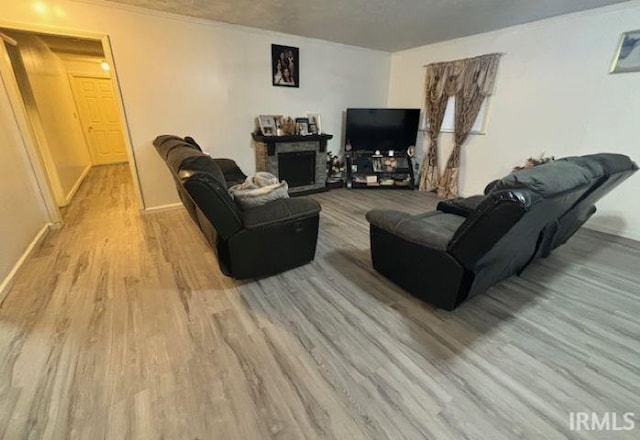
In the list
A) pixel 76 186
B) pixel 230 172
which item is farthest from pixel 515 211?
pixel 76 186

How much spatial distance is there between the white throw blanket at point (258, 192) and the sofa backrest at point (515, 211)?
4.55ft

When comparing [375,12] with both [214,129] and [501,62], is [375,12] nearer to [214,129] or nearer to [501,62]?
[501,62]

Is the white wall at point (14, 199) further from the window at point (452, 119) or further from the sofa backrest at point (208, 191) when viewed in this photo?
the window at point (452, 119)

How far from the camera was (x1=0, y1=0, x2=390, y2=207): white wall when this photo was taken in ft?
10.1

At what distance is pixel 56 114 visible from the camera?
15.1 ft

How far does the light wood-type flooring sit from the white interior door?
5.28m

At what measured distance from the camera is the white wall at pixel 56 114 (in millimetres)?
3824

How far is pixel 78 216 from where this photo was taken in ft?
11.9

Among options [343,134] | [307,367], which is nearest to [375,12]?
[343,134]

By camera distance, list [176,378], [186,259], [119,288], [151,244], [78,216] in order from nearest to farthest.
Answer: [176,378], [119,288], [186,259], [151,244], [78,216]

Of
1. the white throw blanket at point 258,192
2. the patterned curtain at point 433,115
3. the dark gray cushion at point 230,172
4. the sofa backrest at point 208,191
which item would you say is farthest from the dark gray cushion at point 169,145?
the patterned curtain at point 433,115

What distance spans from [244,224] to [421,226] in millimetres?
1276

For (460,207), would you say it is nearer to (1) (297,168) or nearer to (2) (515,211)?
(2) (515,211)

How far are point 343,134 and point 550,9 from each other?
315 cm
